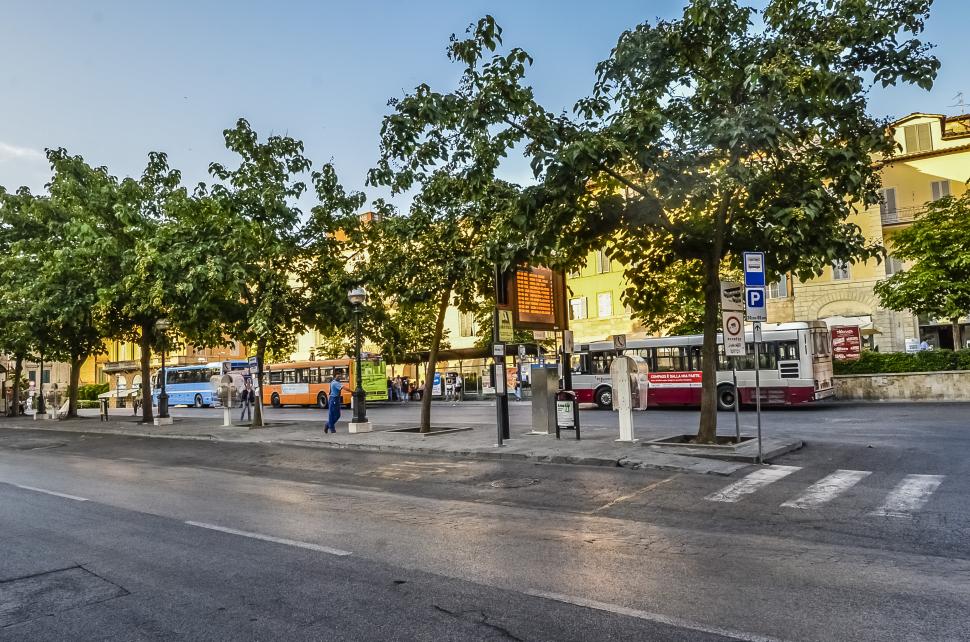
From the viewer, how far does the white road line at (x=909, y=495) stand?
7702 millimetres

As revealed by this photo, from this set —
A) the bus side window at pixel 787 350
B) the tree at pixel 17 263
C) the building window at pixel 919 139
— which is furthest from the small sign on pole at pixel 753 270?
the building window at pixel 919 139

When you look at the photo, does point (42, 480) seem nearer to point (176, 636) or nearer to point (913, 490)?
point (176, 636)

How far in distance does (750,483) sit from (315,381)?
3622 cm

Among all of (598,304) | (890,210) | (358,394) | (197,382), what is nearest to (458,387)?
(598,304)

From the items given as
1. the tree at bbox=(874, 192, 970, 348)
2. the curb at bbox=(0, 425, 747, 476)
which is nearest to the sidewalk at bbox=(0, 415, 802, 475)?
the curb at bbox=(0, 425, 747, 476)

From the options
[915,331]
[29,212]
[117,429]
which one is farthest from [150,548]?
[915,331]

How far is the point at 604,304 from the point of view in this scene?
1939 inches

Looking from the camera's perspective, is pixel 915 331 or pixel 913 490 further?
pixel 915 331

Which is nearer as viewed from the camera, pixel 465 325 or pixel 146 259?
pixel 146 259

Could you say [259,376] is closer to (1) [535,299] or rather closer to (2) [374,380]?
(1) [535,299]

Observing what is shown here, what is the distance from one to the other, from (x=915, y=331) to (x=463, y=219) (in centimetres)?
3404

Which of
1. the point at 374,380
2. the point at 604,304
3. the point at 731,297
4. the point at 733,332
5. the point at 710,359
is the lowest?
the point at 374,380

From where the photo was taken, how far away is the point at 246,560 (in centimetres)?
608

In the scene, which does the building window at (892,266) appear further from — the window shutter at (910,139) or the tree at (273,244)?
the tree at (273,244)
